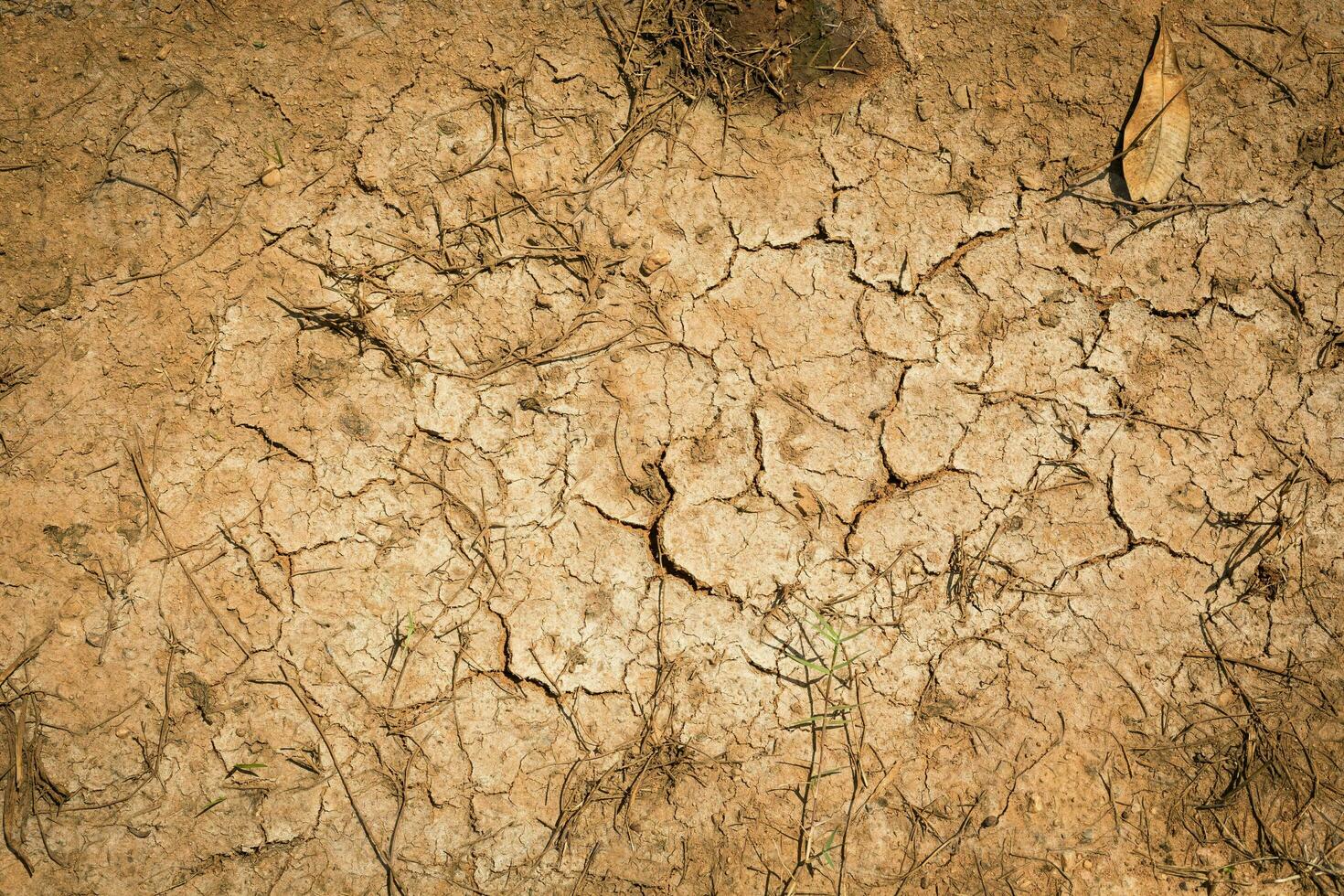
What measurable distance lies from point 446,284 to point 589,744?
147 cm

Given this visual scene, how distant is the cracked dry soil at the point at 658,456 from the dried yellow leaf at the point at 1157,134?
71 millimetres

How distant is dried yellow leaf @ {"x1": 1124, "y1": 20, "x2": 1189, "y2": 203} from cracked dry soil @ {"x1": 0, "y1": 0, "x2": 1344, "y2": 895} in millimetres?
71

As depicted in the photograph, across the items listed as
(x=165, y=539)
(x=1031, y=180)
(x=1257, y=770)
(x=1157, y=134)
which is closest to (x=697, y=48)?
(x=1031, y=180)

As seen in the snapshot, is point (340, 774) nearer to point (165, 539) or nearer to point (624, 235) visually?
point (165, 539)

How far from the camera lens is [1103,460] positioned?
2.54 metres

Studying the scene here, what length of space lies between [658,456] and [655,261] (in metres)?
0.61

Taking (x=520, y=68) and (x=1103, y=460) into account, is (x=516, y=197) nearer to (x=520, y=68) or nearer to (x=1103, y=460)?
(x=520, y=68)

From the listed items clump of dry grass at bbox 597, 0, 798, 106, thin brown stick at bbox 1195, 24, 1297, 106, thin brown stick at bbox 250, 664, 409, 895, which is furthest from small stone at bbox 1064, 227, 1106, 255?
thin brown stick at bbox 250, 664, 409, 895

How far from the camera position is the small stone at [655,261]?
2510 millimetres

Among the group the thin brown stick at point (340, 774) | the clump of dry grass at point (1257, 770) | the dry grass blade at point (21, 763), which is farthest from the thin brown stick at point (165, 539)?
the clump of dry grass at point (1257, 770)

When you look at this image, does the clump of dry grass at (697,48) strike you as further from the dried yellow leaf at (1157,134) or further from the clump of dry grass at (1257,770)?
the clump of dry grass at (1257,770)

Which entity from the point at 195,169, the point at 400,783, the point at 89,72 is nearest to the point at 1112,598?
the point at 400,783

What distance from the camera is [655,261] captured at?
8.24 ft

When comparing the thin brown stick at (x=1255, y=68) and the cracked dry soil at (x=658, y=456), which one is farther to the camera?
the thin brown stick at (x=1255, y=68)
